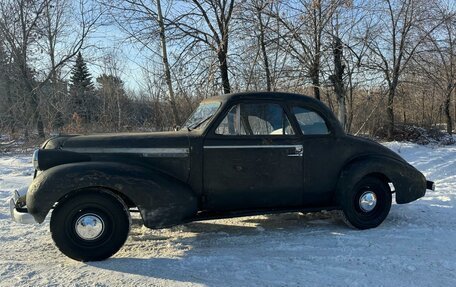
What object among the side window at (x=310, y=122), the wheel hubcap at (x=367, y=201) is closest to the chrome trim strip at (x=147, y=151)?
the side window at (x=310, y=122)

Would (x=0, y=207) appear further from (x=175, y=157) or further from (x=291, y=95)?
(x=291, y=95)

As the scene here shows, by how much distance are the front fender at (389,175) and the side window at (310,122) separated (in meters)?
0.60

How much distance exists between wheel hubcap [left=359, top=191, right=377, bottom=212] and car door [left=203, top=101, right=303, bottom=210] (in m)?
0.89

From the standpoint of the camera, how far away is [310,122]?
5691mm

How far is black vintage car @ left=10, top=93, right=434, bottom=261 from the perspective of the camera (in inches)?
180

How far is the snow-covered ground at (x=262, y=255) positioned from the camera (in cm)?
407

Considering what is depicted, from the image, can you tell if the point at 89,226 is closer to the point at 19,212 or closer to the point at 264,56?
the point at 19,212

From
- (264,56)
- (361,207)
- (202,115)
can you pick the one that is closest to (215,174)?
(202,115)

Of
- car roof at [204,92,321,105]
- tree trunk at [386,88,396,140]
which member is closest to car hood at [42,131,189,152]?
car roof at [204,92,321,105]

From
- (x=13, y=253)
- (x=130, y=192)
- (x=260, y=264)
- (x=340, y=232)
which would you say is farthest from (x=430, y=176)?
(x=13, y=253)

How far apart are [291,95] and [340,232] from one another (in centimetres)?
190

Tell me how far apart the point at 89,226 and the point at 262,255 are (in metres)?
1.88

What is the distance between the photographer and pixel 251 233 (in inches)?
220

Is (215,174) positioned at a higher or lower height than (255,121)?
lower
